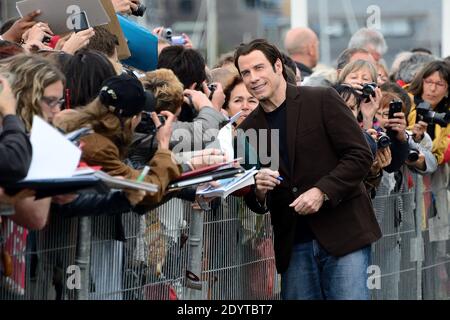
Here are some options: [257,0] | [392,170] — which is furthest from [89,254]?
[257,0]

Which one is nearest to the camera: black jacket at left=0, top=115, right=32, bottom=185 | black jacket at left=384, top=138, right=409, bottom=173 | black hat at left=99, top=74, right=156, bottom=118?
black jacket at left=0, top=115, right=32, bottom=185

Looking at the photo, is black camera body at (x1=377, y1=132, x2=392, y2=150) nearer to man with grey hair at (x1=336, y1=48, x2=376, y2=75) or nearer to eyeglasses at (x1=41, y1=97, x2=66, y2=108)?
man with grey hair at (x1=336, y1=48, x2=376, y2=75)

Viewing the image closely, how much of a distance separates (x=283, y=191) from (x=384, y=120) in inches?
83.1

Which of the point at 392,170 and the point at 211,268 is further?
the point at 392,170

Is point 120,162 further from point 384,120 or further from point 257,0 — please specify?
point 257,0

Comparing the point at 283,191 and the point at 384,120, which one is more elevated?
the point at 384,120

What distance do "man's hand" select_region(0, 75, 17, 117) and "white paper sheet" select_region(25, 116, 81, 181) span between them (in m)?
0.19

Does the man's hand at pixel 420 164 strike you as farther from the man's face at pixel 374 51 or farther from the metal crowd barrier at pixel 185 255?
the man's face at pixel 374 51

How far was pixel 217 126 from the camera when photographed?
783 cm

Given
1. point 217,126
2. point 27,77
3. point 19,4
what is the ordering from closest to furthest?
point 27,77 < point 217,126 < point 19,4

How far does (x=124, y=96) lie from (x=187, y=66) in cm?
190

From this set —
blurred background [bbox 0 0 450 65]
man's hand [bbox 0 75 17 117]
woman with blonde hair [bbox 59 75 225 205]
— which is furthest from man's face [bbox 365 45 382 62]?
blurred background [bbox 0 0 450 65]

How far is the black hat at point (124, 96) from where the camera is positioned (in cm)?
648

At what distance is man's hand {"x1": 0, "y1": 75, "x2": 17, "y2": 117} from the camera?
5.93 m
